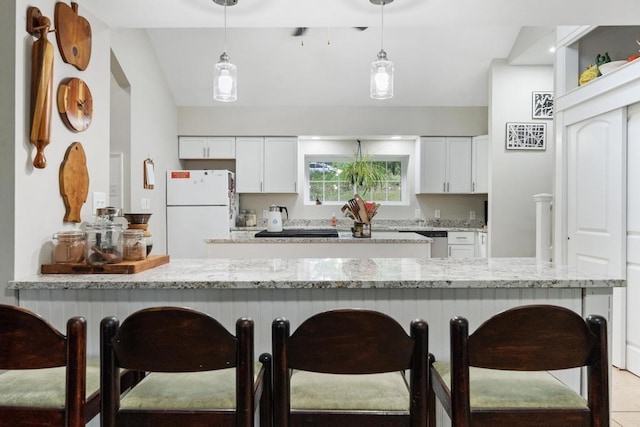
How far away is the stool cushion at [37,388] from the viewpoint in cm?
113

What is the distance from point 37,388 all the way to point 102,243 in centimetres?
64

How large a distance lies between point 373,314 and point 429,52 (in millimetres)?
4510

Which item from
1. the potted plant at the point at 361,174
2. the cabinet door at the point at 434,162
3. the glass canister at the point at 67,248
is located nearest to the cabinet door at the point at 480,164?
the cabinet door at the point at 434,162

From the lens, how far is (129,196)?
13.4 ft

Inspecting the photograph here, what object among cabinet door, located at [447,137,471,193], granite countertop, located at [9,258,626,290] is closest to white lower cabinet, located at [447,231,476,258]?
cabinet door, located at [447,137,471,193]

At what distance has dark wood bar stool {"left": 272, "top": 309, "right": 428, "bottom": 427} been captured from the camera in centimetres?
99

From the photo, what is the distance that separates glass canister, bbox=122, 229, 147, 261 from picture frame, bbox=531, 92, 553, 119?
459 cm

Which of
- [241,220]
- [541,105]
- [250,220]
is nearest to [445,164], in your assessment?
[541,105]

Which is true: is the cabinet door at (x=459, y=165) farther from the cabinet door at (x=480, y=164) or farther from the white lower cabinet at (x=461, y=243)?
the white lower cabinet at (x=461, y=243)

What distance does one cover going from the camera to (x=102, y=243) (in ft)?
5.52

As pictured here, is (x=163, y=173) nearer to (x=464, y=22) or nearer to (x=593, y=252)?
(x=464, y=22)

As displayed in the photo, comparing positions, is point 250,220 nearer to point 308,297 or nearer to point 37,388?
point 308,297

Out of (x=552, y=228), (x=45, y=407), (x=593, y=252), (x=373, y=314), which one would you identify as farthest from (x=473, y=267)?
(x=552, y=228)

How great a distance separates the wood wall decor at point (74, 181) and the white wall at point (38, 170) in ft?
0.07
